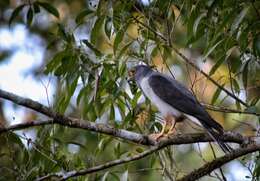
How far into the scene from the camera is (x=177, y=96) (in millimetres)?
5426

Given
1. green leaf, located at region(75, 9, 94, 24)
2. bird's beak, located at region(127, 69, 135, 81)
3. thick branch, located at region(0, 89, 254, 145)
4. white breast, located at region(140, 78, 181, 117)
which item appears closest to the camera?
thick branch, located at region(0, 89, 254, 145)

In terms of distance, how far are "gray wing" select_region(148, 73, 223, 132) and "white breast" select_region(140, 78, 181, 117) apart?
0.04m

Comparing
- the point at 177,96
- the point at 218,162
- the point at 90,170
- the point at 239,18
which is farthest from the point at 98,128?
the point at 177,96

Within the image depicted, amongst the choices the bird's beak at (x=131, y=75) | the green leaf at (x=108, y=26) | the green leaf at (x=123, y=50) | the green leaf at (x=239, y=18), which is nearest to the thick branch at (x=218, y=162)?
the green leaf at (x=239, y=18)

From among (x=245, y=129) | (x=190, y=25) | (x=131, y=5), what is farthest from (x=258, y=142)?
(x=245, y=129)

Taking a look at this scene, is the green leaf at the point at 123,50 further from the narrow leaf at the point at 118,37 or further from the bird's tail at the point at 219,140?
the bird's tail at the point at 219,140

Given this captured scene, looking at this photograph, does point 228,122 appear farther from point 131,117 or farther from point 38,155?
point 38,155

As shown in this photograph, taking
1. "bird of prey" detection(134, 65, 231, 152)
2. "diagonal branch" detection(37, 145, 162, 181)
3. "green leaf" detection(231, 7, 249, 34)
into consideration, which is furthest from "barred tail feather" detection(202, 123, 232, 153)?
"green leaf" detection(231, 7, 249, 34)

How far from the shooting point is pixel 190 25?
4.75 meters

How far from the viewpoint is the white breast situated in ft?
17.8

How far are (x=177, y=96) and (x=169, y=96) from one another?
9cm

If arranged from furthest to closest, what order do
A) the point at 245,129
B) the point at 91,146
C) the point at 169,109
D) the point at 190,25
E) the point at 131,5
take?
the point at 245,129 < the point at 91,146 < the point at 169,109 < the point at 131,5 < the point at 190,25

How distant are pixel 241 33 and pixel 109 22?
4.61ft

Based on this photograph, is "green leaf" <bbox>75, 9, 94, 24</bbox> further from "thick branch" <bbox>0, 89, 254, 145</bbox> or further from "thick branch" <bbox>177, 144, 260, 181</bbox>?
"thick branch" <bbox>177, 144, 260, 181</bbox>
